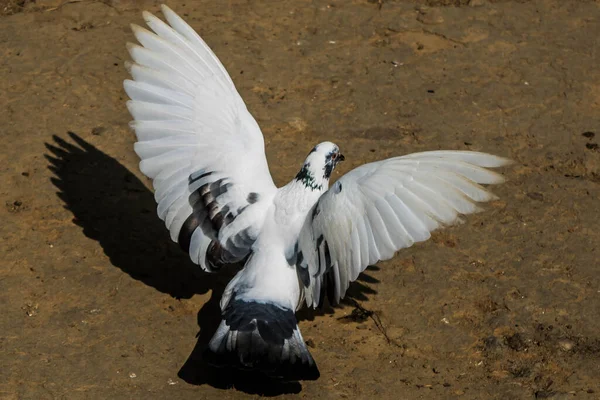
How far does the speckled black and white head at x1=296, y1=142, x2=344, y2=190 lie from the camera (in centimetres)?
452

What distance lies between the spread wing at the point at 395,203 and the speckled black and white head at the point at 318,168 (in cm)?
30

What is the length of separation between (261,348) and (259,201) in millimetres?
848

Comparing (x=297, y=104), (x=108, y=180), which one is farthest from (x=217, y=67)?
(x=297, y=104)

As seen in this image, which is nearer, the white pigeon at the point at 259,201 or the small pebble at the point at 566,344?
the white pigeon at the point at 259,201

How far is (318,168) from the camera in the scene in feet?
14.9

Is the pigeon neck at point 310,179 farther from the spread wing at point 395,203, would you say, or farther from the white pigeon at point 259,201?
the spread wing at point 395,203

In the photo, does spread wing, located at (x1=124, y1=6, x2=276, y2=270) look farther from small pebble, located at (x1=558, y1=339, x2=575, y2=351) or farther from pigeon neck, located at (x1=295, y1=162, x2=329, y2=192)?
small pebble, located at (x1=558, y1=339, x2=575, y2=351)

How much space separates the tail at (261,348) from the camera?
155 inches

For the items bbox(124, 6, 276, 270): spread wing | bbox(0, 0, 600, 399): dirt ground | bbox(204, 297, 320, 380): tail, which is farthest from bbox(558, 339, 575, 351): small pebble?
bbox(124, 6, 276, 270): spread wing

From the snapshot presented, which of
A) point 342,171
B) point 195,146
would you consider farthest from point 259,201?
point 342,171

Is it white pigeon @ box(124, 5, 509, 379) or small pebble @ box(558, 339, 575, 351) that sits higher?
white pigeon @ box(124, 5, 509, 379)

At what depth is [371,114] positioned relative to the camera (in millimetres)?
6262

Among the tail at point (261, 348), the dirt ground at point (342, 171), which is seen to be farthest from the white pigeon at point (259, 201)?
the dirt ground at point (342, 171)

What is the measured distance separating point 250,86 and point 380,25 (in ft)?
4.34
